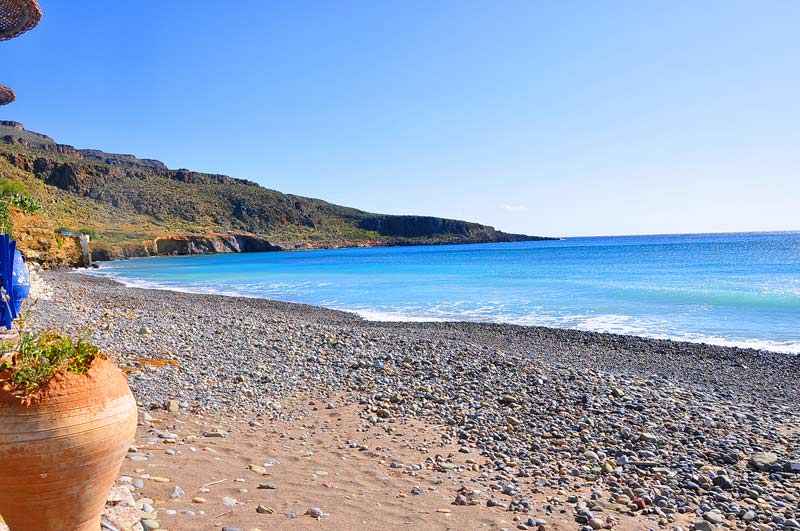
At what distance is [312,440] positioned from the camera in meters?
6.52

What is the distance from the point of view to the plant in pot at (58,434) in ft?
9.05

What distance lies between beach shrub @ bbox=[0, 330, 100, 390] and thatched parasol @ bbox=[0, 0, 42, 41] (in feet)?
15.7

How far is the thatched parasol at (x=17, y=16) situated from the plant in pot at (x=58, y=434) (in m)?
4.93

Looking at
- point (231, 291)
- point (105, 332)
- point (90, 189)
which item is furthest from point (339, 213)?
point (105, 332)

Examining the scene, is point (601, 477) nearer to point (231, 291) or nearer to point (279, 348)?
point (279, 348)

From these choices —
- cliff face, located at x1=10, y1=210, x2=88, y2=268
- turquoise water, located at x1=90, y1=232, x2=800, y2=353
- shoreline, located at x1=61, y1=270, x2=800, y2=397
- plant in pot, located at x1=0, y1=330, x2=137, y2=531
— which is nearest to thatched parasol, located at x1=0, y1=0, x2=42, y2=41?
plant in pot, located at x1=0, y1=330, x2=137, y2=531

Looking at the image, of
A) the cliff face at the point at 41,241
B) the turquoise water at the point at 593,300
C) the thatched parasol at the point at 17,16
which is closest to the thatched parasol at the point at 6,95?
the thatched parasol at the point at 17,16

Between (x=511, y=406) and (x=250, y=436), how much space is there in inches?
152

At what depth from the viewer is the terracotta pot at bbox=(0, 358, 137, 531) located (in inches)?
108

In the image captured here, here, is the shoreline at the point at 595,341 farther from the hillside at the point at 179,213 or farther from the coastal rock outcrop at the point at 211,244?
the coastal rock outcrop at the point at 211,244

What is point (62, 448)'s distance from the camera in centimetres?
280

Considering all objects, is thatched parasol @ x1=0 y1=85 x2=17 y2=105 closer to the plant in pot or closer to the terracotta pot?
the plant in pot

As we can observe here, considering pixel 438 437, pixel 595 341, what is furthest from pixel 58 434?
pixel 595 341

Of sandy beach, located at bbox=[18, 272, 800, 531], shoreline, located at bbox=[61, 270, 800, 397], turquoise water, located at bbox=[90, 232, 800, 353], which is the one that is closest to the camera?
sandy beach, located at bbox=[18, 272, 800, 531]
